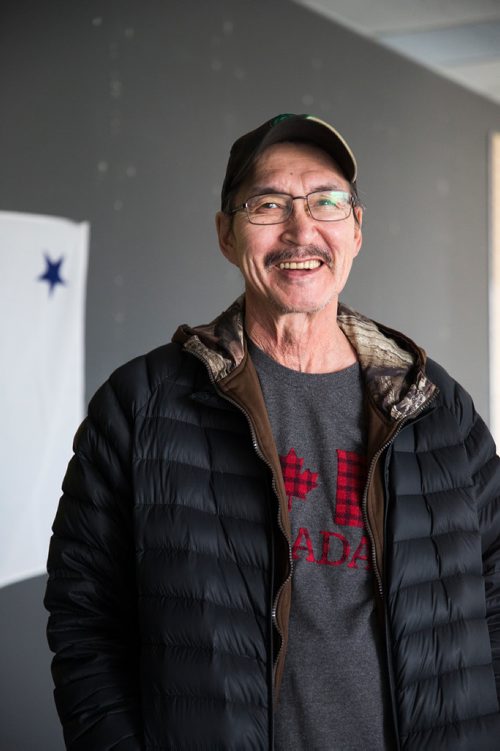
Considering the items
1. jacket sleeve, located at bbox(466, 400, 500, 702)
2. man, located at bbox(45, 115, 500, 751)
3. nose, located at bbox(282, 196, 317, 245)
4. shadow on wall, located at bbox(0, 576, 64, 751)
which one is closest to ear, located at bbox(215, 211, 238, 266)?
man, located at bbox(45, 115, 500, 751)

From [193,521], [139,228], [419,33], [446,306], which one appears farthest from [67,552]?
[446,306]

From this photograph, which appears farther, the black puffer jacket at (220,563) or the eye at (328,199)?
the eye at (328,199)

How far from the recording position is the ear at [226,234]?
158 cm

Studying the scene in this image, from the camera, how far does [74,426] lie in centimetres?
296

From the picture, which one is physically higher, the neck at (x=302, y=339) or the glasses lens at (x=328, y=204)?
the glasses lens at (x=328, y=204)

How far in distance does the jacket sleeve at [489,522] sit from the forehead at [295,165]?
465 millimetres

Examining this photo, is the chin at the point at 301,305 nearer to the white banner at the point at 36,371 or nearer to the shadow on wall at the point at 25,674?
the white banner at the point at 36,371

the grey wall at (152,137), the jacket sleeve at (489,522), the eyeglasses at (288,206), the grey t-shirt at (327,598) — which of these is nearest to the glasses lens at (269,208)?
the eyeglasses at (288,206)

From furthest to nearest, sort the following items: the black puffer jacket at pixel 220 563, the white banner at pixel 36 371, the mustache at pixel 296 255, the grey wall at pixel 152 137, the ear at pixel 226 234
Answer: the grey wall at pixel 152 137
the white banner at pixel 36 371
the ear at pixel 226 234
the mustache at pixel 296 255
the black puffer jacket at pixel 220 563

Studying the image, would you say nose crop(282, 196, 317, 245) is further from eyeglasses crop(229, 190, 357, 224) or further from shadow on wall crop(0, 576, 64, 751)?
shadow on wall crop(0, 576, 64, 751)

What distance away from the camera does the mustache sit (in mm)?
1472

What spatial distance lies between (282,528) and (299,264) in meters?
0.40

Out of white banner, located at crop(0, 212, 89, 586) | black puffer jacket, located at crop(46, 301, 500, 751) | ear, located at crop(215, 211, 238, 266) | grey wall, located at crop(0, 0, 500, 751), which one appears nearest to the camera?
black puffer jacket, located at crop(46, 301, 500, 751)

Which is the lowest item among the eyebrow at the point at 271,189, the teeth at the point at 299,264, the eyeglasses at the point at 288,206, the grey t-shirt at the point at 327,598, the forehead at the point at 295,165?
the grey t-shirt at the point at 327,598
